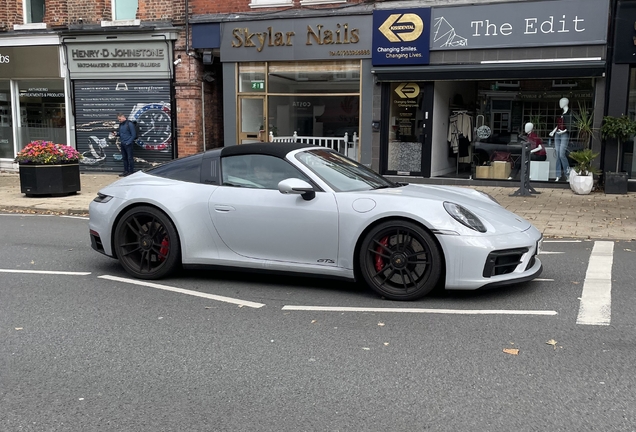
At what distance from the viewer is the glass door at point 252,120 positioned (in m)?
16.8

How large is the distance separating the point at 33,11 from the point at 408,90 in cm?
1149

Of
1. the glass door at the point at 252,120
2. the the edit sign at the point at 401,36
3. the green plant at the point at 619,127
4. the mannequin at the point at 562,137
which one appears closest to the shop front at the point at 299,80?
the glass door at the point at 252,120

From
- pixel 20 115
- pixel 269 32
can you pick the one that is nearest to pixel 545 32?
pixel 269 32

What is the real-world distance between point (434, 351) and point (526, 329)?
2.87 feet

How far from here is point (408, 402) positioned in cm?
347

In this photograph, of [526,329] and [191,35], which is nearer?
[526,329]

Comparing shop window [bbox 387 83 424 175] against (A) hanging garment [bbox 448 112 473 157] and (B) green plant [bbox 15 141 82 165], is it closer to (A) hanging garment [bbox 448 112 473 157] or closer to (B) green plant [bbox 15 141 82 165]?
(A) hanging garment [bbox 448 112 473 157]

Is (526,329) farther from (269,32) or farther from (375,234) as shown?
(269,32)

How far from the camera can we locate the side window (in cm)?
592

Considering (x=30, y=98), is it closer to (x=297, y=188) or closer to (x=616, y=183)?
(x=297, y=188)

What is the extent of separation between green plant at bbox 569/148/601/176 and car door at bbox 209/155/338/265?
31.2 feet

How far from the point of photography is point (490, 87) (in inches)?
593

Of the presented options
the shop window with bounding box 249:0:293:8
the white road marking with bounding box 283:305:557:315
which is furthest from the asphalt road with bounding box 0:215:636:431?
the shop window with bounding box 249:0:293:8

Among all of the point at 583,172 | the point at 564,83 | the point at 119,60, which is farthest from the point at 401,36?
the point at 119,60
